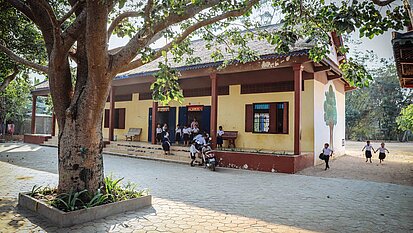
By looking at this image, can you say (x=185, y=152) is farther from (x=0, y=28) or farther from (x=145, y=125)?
(x=0, y=28)

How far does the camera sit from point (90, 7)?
4457 millimetres

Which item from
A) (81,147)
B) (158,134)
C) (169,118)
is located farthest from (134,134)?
(81,147)

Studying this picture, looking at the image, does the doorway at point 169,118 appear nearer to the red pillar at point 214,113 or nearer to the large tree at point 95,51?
the red pillar at point 214,113

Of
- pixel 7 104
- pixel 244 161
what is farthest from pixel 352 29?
pixel 7 104

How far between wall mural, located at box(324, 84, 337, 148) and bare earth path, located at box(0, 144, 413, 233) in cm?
493

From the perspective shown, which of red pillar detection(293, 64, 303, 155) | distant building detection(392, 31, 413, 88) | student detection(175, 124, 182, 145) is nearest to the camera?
distant building detection(392, 31, 413, 88)

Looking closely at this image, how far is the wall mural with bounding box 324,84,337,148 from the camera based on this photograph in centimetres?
1299

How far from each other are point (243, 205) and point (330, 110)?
9.65 m

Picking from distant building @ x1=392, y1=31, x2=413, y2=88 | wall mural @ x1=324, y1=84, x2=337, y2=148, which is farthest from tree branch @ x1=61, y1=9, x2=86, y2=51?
wall mural @ x1=324, y1=84, x2=337, y2=148

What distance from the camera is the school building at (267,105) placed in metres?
9.93

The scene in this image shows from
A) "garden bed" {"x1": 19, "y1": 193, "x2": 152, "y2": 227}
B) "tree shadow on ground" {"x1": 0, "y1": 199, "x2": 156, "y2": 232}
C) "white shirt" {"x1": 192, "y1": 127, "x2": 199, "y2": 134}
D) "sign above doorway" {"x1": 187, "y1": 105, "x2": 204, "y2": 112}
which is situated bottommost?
"tree shadow on ground" {"x1": 0, "y1": 199, "x2": 156, "y2": 232}

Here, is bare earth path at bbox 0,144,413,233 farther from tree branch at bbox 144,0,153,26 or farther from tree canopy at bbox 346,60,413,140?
tree canopy at bbox 346,60,413,140

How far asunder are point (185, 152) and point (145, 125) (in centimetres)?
556

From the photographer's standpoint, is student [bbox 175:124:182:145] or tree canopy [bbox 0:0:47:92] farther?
student [bbox 175:124:182:145]
